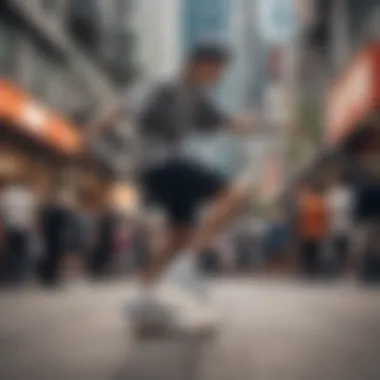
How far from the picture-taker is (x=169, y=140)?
50.1 inches

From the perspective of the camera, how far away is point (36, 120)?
124 centimetres

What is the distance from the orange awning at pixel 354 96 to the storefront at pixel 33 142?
25cm

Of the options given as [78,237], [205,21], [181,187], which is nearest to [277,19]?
[205,21]

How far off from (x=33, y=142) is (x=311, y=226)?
0.28 metres

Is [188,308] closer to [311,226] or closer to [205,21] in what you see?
[311,226]

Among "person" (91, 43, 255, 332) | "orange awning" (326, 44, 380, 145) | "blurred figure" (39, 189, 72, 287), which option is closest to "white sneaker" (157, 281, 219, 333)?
"person" (91, 43, 255, 332)

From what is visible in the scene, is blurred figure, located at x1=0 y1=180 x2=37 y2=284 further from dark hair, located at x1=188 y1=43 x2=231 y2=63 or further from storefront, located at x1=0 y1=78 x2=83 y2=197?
dark hair, located at x1=188 y1=43 x2=231 y2=63

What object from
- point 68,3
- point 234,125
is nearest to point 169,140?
point 234,125

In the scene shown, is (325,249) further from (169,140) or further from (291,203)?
(169,140)

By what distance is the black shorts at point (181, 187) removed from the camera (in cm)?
127

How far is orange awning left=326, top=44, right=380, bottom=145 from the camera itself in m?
1.20

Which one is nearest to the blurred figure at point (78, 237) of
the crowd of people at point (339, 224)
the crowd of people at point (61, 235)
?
the crowd of people at point (61, 235)

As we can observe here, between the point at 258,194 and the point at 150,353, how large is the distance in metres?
0.22

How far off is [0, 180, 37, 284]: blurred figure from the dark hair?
8.2 inches
